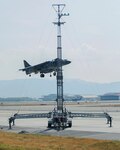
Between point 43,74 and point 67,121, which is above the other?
point 43,74

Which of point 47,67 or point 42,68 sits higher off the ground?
point 42,68

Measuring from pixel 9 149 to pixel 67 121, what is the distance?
26.8 metres

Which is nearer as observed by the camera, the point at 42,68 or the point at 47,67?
the point at 47,67

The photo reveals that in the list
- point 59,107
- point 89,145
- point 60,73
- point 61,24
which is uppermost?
point 61,24

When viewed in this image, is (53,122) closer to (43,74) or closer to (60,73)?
(60,73)

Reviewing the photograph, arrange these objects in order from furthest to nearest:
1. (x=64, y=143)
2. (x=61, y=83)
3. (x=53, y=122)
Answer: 1. (x=61, y=83)
2. (x=53, y=122)
3. (x=64, y=143)

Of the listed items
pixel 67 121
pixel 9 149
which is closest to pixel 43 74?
pixel 67 121

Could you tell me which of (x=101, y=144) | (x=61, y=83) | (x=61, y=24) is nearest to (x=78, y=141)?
(x=101, y=144)

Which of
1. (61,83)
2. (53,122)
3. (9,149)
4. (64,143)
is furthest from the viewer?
(61,83)

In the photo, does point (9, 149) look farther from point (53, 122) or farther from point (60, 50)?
point (60, 50)

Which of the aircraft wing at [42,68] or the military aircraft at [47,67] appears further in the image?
the aircraft wing at [42,68]

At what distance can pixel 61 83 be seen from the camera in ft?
182

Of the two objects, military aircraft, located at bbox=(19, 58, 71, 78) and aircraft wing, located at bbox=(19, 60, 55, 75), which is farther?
aircraft wing, located at bbox=(19, 60, 55, 75)

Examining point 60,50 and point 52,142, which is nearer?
point 52,142
